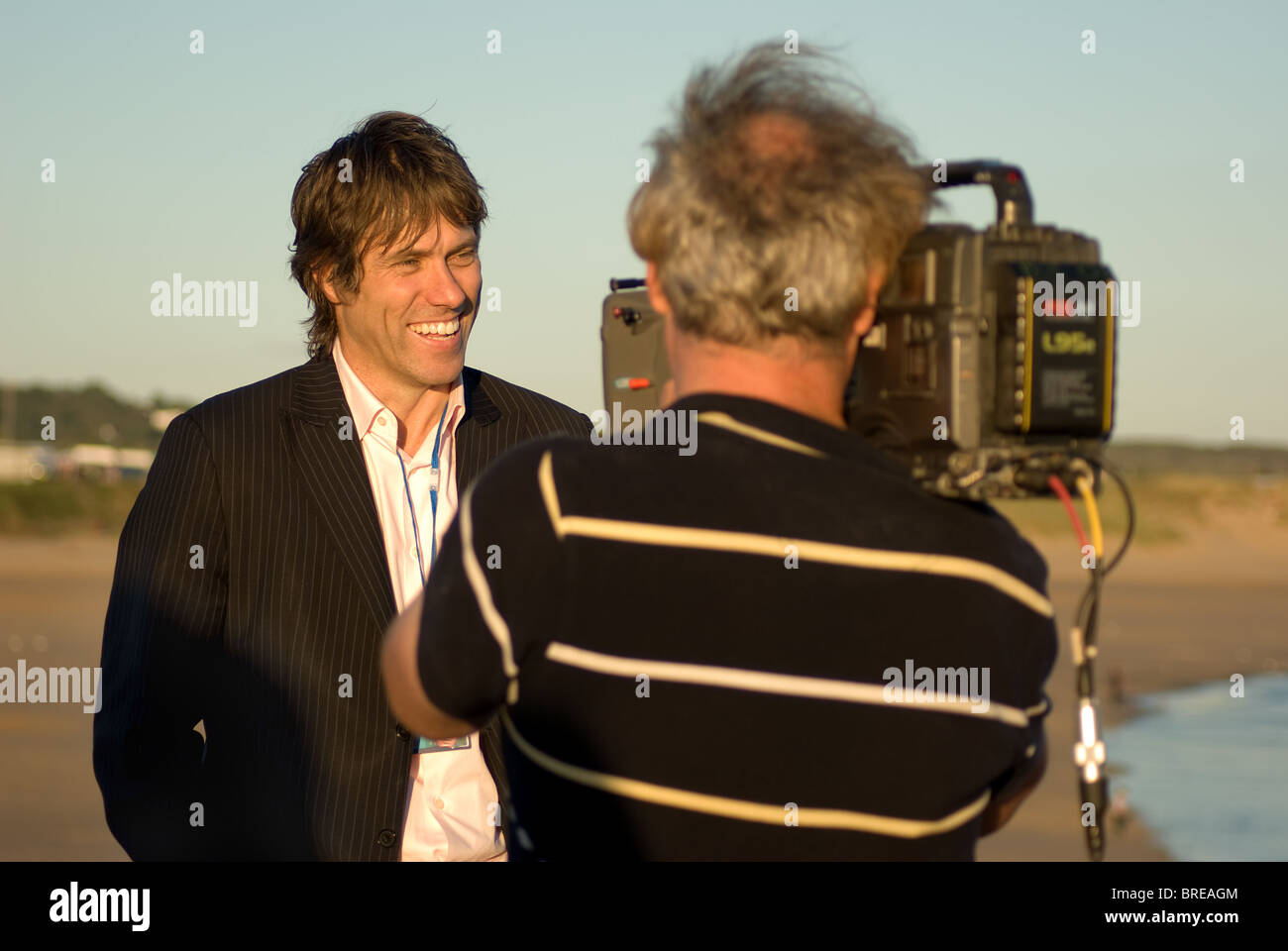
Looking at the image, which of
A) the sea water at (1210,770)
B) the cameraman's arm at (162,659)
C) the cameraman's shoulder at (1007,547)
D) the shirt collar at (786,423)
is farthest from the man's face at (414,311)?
Answer: the sea water at (1210,770)

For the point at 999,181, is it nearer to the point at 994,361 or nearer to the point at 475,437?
the point at 994,361

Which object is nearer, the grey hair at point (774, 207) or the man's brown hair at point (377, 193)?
the grey hair at point (774, 207)

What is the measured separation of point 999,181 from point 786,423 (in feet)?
1.66

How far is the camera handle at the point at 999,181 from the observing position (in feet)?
6.29

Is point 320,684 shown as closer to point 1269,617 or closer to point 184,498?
point 184,498

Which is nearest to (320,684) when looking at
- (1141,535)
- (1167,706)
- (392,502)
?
(392,502)

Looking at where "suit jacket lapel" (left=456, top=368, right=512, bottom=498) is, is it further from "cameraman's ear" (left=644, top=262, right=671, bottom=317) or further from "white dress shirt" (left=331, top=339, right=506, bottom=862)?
"cameraman's ear" (left=644, top=262, right=671, bottom=317)

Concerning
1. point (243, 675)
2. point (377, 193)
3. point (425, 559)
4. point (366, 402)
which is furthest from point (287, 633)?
point (377, 193)

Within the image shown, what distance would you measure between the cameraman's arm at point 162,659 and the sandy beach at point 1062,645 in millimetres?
6237

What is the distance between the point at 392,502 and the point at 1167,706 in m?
13.4

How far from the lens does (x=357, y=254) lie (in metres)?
3.15

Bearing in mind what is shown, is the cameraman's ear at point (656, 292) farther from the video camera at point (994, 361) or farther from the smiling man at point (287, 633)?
the smiling man at point (287, 633)

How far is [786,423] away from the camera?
1749mm

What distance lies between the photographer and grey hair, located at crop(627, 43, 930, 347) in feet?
5.69
